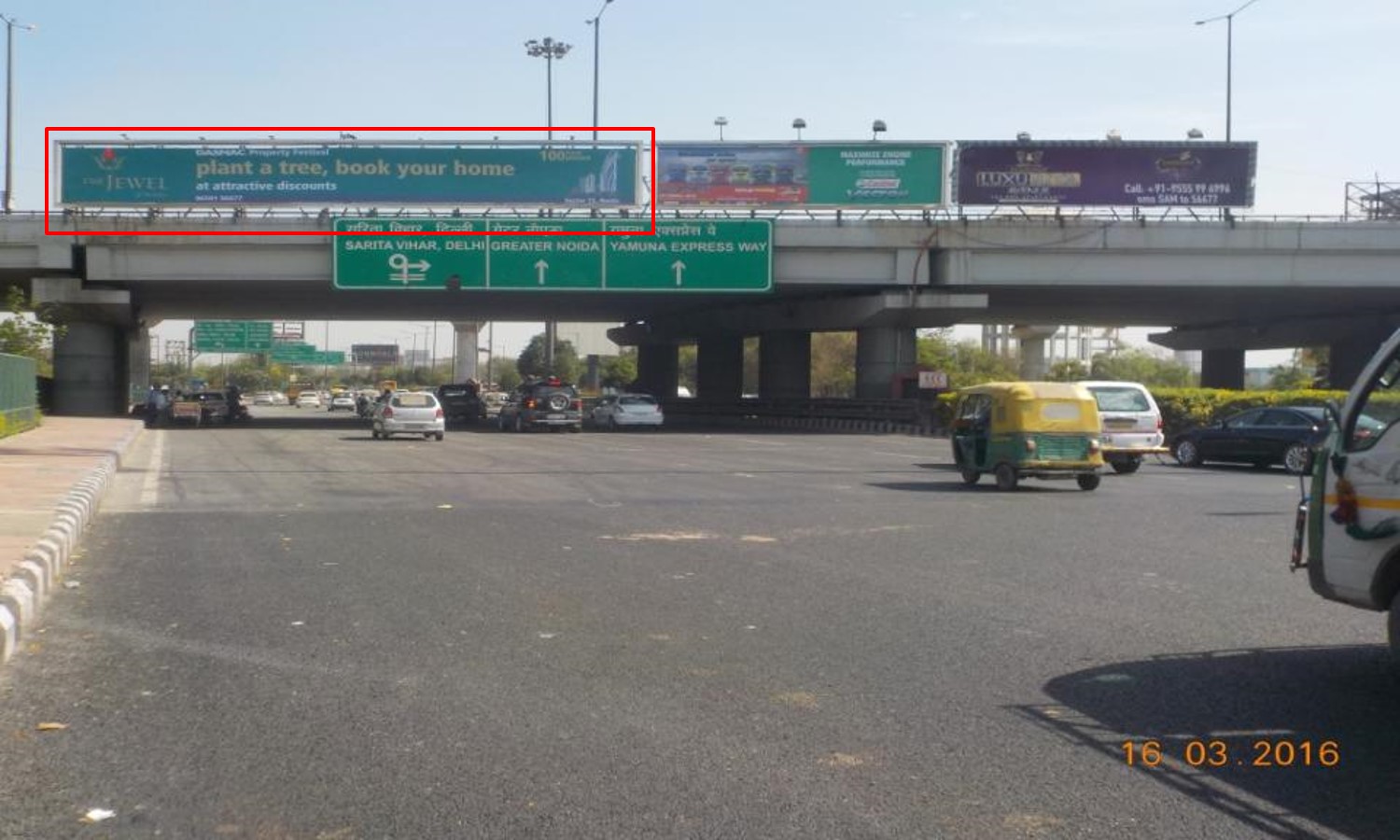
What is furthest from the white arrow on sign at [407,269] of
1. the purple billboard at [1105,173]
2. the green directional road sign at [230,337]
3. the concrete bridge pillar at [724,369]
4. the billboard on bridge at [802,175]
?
the green directional road sign at [230,337]

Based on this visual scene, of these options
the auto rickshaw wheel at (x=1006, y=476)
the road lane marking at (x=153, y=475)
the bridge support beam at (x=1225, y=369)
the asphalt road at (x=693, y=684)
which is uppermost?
the bridge support beam at (x=1225, y=369)

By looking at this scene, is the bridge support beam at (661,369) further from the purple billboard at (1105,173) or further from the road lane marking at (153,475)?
the road lane marking at (153,475)

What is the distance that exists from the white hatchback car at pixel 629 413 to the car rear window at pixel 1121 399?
25.3 metres

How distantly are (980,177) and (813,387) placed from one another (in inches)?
2377

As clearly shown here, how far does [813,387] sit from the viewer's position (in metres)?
105

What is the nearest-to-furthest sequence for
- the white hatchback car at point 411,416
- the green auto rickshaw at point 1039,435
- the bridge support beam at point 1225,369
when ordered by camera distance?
the green auto rickshaw at point 1039,435, the white hatchback car at point 411,416, the bridge support beam at point 1225,369

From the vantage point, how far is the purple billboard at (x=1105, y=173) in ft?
145

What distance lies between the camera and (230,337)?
101875mm

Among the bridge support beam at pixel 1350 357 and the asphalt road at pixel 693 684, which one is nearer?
the asphalt road at pixel 693 684

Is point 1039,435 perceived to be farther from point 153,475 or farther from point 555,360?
point 555,360

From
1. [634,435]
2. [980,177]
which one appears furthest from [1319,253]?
[634,435]

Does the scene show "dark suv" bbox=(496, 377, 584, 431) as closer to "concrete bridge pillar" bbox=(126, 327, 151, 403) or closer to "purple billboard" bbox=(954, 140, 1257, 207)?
"purple billboard" bbox=(954, 140, 1257, 207)

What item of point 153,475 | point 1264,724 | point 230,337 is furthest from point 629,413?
point 230,337

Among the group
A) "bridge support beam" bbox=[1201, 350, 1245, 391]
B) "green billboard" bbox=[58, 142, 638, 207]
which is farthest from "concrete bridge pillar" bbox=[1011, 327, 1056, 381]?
"green billboard" bbox=[58, 142, 638, 207]
